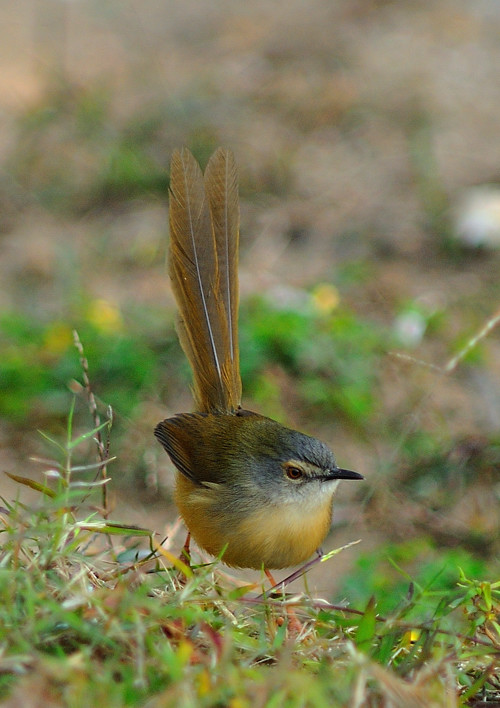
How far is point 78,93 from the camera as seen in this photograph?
971 centimetres

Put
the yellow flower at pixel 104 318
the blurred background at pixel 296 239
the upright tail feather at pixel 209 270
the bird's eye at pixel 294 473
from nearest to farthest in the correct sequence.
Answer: the bird's eye at pixel 294 473 < the upright tail feather at pixel 209 270 < the blurred background at pixel 296 239 < the yellow flower at pixel 104 318

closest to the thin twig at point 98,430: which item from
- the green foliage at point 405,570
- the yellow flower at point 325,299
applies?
the green foliage at point 405,570

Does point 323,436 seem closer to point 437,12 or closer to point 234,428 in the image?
point 234,428

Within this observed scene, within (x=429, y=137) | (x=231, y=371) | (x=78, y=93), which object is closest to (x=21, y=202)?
(x=78, y=93)

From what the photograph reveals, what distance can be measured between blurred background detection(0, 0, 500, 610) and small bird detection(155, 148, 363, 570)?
504 mm

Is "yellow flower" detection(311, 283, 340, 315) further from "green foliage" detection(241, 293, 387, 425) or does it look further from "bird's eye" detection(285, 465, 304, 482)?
"bird's eye" detection(285, 465, 304, 482)

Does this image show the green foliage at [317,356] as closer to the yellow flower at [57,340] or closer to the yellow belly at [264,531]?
the yellow flower at [57,340]

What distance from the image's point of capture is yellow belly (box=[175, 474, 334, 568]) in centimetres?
369

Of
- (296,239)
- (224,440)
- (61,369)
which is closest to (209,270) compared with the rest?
(224,440)

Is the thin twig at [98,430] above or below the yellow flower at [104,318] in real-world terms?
above

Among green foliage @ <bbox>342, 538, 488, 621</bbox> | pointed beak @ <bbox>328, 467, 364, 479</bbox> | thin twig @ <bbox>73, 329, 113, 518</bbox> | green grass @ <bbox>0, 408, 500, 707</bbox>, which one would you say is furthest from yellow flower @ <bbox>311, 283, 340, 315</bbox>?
green grass @ <bbox>0, 408, 500, 707</bbox>

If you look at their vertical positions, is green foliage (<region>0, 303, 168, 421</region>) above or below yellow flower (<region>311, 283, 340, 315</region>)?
below

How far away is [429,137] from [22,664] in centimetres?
800

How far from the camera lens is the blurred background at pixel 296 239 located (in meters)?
5.54
